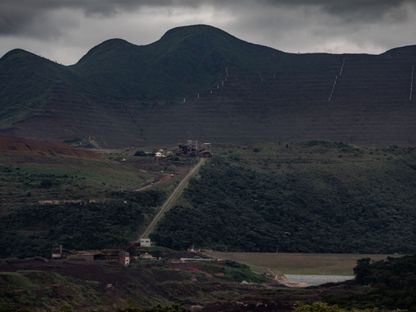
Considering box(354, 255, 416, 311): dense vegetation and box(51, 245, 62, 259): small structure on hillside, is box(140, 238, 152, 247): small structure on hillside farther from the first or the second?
box(354, 255, 416, 311): dense vegetation

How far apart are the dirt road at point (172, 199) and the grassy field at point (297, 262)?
5986 millimetres

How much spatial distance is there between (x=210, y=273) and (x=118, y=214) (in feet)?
60.7

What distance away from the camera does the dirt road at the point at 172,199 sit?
486 feet

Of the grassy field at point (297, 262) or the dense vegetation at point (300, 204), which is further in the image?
the dense vegetation at point (300, 204)

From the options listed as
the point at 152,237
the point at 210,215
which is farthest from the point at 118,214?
the point at 210,215

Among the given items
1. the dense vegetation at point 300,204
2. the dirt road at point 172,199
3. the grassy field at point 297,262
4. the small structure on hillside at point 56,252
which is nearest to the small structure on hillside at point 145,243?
the dense vegetation at point 300,204

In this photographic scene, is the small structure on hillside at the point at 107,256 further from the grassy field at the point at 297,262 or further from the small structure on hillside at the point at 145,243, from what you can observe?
the grassy field at the point at 297,262

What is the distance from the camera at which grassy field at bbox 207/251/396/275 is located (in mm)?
142750

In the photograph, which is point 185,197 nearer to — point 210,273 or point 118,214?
point 118,214

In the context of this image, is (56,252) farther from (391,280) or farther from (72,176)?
(72,176)

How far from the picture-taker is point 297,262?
14750cm

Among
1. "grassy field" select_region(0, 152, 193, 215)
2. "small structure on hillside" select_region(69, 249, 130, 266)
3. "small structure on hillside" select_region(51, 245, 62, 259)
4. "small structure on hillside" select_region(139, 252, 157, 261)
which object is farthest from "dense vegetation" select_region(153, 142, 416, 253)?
"small structure on hillside" select_region(51, 245, 62, 259)

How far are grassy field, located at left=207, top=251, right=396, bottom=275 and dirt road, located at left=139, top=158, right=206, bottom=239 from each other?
5986 millimetres

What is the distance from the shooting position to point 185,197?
534ft
